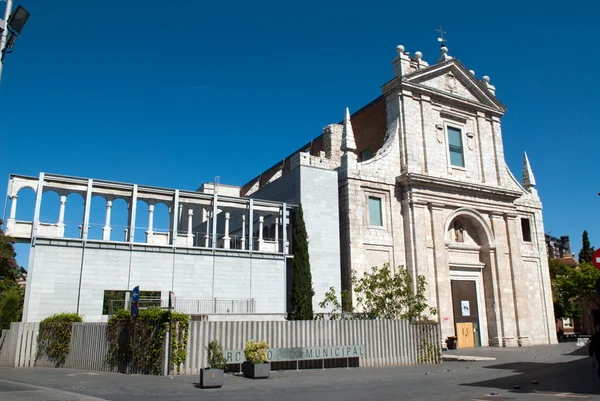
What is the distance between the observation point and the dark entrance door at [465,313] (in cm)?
3266

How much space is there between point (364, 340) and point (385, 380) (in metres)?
4.75

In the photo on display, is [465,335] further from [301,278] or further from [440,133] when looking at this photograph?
[440,133]

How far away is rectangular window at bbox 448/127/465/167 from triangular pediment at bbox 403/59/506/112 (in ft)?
8.45

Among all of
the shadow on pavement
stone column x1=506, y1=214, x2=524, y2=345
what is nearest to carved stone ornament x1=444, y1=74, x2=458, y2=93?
stone column x1=506, y1=214, x2=524, y2=345

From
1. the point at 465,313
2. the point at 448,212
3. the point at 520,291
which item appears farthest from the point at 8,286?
the point at 520,291

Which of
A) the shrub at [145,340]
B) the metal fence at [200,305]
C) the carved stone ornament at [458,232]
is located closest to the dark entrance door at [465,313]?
the carved stone ornament at [458,232]

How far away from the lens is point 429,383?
14.8 m

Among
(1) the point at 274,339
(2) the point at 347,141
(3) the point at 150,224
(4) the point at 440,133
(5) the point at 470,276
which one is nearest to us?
(1) the point at 274,339

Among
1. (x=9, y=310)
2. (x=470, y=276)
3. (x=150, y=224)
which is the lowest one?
(x=9, y=310)

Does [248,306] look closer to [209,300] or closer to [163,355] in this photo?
[209,300]

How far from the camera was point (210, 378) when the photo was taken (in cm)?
1398

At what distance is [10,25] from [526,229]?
123 ft

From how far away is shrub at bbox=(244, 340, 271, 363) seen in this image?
16.2 meters

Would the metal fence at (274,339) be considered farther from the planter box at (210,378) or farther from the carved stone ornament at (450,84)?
the carved stone ornament at (450,84)
